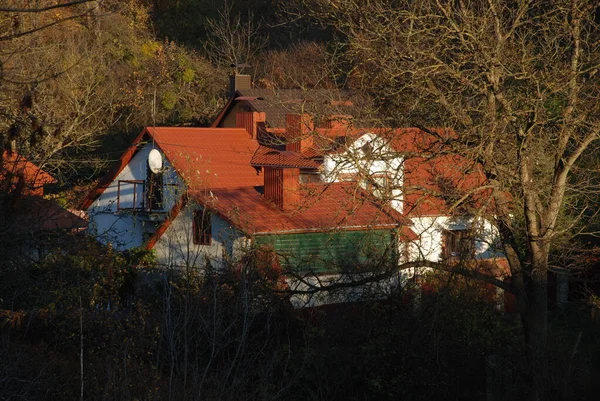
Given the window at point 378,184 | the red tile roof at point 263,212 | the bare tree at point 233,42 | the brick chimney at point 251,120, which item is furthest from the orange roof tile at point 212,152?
the bare tree at point 233,42

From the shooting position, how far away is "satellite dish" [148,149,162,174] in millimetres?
20453

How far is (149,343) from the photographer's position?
9.20 meters

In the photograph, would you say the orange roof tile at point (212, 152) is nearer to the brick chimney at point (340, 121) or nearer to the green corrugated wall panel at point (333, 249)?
the green corrugated wall panel at point (333, 249)

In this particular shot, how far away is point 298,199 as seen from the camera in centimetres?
1892

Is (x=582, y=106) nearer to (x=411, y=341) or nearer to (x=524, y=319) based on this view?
(x=524, y=319)

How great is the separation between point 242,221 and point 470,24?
7609mm

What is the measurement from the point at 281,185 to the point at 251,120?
7993 mm

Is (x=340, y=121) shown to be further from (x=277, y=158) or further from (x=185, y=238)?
(x=277, y=158)

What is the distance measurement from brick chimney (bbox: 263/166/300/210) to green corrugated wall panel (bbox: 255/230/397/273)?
1.06 metres

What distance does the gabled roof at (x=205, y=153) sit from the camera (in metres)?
21.8

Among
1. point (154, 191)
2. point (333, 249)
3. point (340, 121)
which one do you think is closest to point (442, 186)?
point (340, 121)

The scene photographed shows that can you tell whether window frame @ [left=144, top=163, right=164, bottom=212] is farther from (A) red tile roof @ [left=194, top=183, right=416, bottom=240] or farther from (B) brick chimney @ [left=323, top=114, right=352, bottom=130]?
(B) brick chimney @ [left=323, top=114, right=352, bottom=130]

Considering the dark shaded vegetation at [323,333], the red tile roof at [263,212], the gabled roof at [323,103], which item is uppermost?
the gabled roof at [323,103]

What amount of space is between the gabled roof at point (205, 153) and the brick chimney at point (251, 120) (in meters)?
0.37
